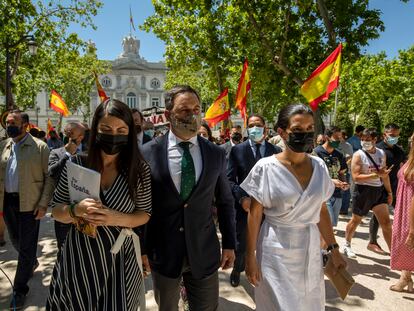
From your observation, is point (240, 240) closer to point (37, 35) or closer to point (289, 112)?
point (289, 112)

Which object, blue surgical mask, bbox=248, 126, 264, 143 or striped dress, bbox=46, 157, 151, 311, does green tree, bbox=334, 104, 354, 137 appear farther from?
striped dress, bbox=46, 157, 151, 311

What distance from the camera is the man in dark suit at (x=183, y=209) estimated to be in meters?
2.40

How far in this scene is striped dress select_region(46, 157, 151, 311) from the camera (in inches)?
78.1

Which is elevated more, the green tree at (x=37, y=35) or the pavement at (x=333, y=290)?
the green tree at (x=37, y=35)

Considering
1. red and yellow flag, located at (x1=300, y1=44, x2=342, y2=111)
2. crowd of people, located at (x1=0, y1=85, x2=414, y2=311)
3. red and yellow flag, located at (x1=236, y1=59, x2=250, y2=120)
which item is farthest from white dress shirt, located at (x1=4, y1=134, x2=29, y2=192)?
red and yellow flag, located at (x1=236, y1=59, x2=250, y2=120)

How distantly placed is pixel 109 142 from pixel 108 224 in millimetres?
507

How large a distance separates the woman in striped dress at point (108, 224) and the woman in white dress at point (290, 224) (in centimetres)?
84

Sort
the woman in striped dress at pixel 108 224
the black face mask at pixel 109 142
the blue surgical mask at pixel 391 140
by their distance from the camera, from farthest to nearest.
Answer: the blue surgical mask at pixel 391 140 < the black face mask at pixel 109 142 < the woman in striped dress at pixel 108 224

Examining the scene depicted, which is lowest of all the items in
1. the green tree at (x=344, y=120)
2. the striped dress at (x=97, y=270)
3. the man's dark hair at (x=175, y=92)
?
the striped dress at (x=97, y=270)

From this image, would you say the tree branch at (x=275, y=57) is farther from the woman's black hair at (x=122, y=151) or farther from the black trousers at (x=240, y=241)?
the woman's black hair at (x=122, y=151)

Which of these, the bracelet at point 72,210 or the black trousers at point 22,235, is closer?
the bracelet at point 72,210

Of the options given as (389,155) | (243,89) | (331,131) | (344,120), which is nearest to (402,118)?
(243,89)

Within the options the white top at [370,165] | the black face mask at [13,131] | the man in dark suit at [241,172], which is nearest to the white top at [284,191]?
the man in dark suit at [241,172]

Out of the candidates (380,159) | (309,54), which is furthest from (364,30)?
(380,159)
